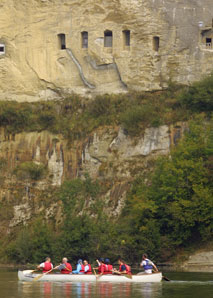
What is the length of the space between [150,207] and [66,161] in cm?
1010

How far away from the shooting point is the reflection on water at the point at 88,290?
33.3 m

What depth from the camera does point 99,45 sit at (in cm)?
5684

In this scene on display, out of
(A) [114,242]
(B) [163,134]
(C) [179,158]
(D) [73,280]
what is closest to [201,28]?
(B) [163,134]

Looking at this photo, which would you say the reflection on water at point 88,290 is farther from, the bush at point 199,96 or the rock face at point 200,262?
the bush at point 199,96

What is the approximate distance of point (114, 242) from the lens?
4731cm

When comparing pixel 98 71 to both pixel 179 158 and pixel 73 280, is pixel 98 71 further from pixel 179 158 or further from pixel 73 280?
pixel 73 280

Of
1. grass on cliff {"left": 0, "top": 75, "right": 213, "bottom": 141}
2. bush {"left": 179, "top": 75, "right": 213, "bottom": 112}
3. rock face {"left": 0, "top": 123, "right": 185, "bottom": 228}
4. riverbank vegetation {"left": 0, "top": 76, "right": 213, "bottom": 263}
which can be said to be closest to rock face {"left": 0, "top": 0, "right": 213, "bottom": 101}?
grass on cliff {"left": 0, "top": 75, "right": 213, "bottom": 141}

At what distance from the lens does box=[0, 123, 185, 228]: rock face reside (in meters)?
53.3

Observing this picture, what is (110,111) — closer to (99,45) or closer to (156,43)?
(99,45)

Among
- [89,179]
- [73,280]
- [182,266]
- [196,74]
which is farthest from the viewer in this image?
[196,74]

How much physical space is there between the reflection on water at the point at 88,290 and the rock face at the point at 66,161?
47.8 ft

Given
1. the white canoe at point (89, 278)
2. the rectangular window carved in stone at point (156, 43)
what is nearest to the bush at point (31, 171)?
the rectangular window carved in stone at point (156, 43)

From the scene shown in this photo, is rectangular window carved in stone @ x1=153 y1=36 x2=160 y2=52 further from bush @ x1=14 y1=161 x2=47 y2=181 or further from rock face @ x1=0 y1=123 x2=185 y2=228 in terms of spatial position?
bush @ x1=14 y1=161 x2=47 y2=181

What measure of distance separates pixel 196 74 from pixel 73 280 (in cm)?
2037
